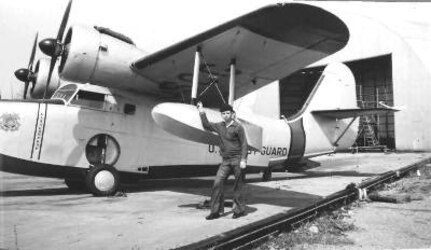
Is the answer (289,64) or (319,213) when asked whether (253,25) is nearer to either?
(289,64)

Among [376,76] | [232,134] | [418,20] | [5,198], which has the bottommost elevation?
[5,198]

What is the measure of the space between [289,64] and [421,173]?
637 cm

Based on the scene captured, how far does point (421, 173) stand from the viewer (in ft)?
38.2

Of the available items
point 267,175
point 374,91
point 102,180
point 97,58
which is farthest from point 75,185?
point 374,91

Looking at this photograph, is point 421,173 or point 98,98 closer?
point 98,98

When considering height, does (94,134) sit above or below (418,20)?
below

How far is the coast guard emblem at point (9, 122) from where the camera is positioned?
742 cm

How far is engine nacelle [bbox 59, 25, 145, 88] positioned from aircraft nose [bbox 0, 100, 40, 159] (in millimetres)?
1010

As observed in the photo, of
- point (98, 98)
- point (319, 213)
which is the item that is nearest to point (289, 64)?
point (319, 213)

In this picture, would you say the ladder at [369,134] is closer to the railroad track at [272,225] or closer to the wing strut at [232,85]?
the railroad track at [272,225]

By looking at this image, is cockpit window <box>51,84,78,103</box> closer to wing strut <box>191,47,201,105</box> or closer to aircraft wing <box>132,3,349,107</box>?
aircraft wing <box>132,3,349,107</box>

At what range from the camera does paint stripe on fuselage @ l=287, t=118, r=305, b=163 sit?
1170cm

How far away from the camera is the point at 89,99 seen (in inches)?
336

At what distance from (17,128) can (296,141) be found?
303 inches
